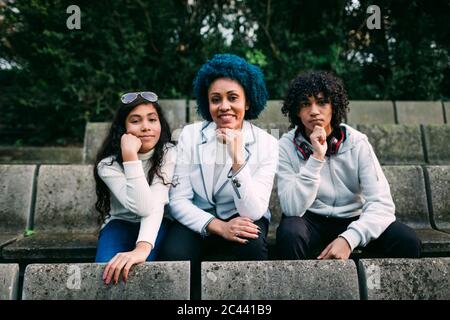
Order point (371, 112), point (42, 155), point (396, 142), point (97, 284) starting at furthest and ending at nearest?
point (371, 112)
point (42, 155)
point (396, 142)
point (97, 284)

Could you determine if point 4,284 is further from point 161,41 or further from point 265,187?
point 161,41

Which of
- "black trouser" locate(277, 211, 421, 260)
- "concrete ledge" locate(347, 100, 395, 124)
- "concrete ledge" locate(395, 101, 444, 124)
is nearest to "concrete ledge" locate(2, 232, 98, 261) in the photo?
"black trouser" locate(277, 211, 421, 260)

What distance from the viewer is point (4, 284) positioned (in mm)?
1225

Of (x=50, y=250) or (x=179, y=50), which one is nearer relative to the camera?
(x=50, y=250)

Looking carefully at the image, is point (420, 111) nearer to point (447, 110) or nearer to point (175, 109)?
point (447, 110)

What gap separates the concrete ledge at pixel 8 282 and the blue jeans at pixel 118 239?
1.15 ft

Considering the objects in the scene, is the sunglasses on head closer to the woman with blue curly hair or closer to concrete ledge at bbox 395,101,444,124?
the woman with blue curly hair

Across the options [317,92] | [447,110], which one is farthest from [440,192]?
[447,110]

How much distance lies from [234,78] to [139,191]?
71cm

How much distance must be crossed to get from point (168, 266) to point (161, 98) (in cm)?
252

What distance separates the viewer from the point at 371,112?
3408mm

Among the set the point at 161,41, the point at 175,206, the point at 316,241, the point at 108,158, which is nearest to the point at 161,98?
the point at 161,41
